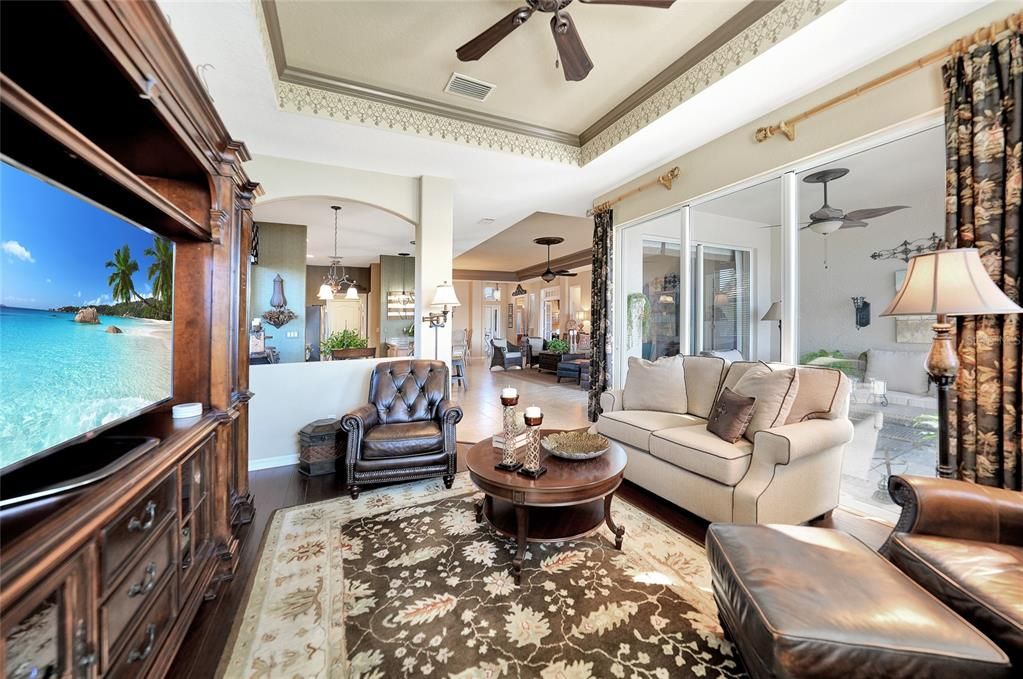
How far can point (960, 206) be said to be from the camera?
2068 mm

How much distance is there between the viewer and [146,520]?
4.19ft

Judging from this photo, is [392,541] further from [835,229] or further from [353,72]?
[835,229]

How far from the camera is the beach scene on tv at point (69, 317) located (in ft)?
3.45

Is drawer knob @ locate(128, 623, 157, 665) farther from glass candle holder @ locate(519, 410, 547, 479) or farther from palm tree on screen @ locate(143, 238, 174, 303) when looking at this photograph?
glass candle holder @ locate(519, 410, 547, 479)

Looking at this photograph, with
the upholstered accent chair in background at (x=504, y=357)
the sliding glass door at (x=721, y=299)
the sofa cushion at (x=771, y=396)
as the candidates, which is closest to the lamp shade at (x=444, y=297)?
the sliding glass door at (x=721, y=299)

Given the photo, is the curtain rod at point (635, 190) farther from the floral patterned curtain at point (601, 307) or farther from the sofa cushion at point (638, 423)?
the sofa cushion at point (638, 423)

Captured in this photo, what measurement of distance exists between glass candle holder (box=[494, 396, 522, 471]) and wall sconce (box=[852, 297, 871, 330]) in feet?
8.35

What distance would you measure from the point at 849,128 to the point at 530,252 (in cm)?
753

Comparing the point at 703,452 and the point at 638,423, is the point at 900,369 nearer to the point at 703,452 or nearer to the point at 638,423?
the point at 703,452

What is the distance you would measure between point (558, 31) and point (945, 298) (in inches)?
89.8

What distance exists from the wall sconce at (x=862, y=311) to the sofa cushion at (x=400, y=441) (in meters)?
3.15

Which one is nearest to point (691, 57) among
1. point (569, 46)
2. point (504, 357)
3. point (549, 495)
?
point (569, 46)

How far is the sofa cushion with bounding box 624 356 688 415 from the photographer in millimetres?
3348

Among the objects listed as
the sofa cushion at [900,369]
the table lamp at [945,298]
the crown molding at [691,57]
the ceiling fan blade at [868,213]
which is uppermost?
the crown molding at [691,57]
